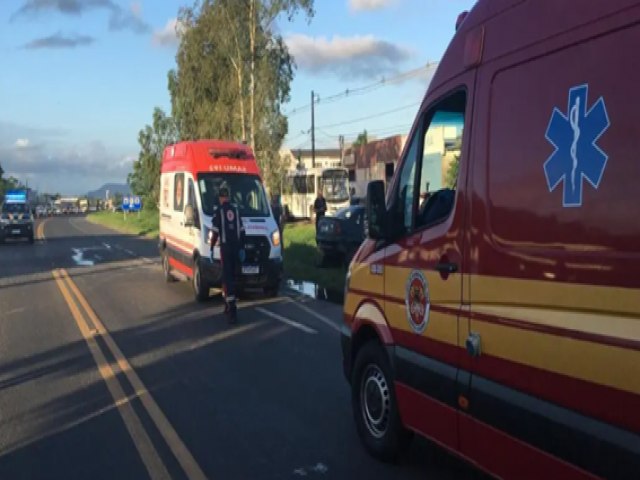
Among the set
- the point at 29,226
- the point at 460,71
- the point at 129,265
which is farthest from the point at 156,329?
the point at 29,226

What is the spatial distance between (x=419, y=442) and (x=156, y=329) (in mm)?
6181

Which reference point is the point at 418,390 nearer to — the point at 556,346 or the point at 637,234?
the point at 556,346

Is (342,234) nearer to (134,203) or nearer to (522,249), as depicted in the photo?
(522,249)

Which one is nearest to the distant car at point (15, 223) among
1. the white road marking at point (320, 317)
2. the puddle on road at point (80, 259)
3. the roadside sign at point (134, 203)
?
the puddle on road at point (80, 259)

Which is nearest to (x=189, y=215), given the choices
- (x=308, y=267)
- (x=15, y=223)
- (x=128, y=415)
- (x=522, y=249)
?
(x=308, y=267)

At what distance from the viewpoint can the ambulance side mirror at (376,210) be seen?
5133mm

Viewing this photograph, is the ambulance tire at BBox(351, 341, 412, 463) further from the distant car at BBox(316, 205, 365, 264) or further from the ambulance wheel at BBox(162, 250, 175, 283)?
the distant car at BBox(316, 205, 365, 264)

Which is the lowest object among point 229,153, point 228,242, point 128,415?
point 128,415

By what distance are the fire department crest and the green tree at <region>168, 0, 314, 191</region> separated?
106 ft

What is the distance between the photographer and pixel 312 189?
141 feet

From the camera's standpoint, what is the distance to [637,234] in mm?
2945

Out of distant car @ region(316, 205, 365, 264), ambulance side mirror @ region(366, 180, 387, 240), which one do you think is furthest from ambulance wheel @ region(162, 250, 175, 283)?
ambulance side mirror @ region(366, 180, 387, 240)

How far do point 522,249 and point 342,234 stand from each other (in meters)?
15.3

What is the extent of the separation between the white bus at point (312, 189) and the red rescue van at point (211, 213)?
Result: 22.4m
